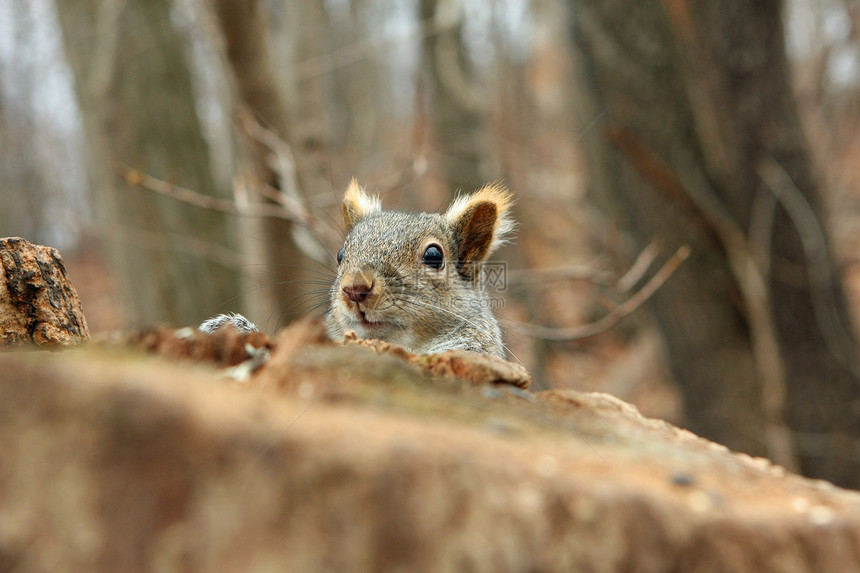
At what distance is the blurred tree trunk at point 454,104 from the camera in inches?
240

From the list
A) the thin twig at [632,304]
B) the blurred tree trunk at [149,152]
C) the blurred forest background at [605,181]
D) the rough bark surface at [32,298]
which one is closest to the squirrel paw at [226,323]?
the blurred forest background at [605,181]

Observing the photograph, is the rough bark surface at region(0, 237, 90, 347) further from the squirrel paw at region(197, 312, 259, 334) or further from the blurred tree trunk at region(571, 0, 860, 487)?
the blurred tree trunk at region(571, 0, 860, 487)

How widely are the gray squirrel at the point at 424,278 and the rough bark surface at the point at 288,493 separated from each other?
152 centimetres

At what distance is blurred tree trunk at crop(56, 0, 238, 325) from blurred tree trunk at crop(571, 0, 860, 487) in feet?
9.54

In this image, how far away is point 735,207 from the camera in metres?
3.66

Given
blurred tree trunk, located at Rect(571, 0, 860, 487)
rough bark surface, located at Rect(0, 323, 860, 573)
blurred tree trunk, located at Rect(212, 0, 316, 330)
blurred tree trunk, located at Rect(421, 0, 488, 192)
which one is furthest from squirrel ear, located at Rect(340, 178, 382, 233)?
blurred tree trunk, located at Rect(421, 0, 488, 192)

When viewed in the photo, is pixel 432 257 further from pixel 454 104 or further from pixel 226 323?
pixel 454 104

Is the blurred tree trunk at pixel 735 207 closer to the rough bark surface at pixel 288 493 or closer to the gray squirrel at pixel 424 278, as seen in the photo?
the gray squirrel at pixel 424 278

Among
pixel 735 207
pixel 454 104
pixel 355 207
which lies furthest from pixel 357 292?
pixel 454 104

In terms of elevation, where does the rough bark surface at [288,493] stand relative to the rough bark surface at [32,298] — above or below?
below

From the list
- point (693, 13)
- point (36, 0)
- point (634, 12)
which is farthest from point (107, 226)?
point (693, 13)

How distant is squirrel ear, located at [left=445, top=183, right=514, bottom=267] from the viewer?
2.84 metres

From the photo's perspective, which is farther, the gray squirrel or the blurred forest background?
the blurred forest background

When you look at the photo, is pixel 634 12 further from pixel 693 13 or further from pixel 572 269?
pixel 572 269
